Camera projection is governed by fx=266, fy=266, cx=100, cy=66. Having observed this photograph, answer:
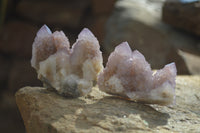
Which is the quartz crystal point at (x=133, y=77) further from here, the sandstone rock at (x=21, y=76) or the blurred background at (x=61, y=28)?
the sandstone rock at (x=21, y=76)

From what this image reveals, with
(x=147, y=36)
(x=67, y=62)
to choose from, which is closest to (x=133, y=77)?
(x=67, y=62)

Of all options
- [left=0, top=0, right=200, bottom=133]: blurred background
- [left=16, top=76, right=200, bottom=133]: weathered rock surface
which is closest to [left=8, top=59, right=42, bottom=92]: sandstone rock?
[left=0, top=0, right=200, bottom=133]: blurred background

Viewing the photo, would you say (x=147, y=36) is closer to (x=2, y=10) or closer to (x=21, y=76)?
(x=21, y=76)

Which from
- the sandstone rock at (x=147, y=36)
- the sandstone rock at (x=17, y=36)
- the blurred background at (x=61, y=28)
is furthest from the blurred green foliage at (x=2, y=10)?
the sandstone rock at (x=147, y=36)

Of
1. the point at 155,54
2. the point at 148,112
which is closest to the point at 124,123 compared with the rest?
the point at 148,112

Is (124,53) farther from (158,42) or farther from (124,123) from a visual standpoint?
(158,42)
